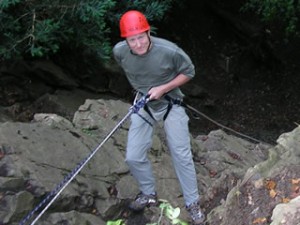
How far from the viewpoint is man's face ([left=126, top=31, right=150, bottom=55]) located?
4.21 meters

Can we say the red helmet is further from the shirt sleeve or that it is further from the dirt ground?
the dirt ground

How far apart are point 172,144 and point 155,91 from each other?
0.53 meters

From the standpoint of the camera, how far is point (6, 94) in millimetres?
9289

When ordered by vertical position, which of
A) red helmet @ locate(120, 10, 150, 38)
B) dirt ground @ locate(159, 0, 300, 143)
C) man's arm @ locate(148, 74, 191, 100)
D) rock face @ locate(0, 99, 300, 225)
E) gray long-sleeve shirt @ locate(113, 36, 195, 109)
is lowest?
dirt ground @ locate(159, 0, 300, 143)

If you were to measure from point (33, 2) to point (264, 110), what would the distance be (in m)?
7.06

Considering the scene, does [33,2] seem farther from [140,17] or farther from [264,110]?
[264,110]

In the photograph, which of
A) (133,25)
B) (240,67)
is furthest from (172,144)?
(240,67)

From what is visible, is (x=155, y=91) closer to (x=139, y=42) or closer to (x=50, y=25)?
(x=139, y=42)

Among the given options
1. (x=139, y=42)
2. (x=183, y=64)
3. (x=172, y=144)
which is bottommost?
(x=172, y=144)

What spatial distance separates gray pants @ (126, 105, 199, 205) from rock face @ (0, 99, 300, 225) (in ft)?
1.23

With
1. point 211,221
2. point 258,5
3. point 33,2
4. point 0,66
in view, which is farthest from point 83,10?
point 258,5

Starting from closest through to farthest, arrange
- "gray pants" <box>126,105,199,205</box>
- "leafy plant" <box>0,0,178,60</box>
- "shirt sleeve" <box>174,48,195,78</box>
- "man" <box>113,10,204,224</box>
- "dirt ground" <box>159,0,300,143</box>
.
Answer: "man" <box>113,10,204,224</box> → "shirt sleeve" <box>174,48,195,78</box> → "gray pants" <box>126,105,199,205</box> → "leafy plant" <box>0,0,178,60</box> → "dirt ground" <box>159,0,300,143</box>

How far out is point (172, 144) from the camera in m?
4.68

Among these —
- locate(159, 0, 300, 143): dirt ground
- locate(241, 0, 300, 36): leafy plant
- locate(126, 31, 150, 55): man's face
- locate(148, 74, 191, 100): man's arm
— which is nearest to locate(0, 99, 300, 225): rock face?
locate(148, 74, 191, 100): man's arm
